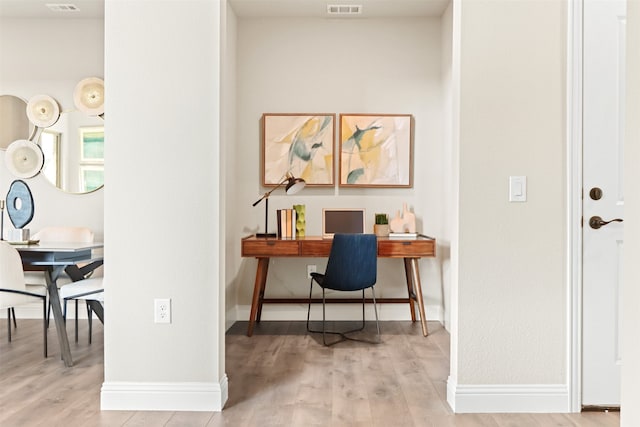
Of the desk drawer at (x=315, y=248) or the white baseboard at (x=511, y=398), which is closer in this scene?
the white baseboard at (x=511, y=398)

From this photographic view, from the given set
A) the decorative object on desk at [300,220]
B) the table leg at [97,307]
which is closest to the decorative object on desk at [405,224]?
the decorative object on desk at [300,220]

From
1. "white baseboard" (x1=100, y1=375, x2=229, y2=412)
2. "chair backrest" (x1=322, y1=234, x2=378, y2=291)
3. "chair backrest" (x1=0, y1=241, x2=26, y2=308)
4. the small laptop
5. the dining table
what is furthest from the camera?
the small laptop

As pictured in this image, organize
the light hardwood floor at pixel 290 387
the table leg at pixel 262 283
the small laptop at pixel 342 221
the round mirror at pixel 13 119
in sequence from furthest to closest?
the round mirror at pixel 13 119 < the small laptop at pixel 342 221 < the table leg at pixel 262 283 < the light hardwood floor at pixel 290 387

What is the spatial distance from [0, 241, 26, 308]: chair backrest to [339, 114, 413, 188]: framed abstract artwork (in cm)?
245

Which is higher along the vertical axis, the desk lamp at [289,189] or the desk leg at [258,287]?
the desk lamp at [289,189]

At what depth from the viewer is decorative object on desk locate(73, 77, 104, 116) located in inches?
177

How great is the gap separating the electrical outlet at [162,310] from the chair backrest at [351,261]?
4.55 ft

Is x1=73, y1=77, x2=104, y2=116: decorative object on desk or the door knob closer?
the door knob

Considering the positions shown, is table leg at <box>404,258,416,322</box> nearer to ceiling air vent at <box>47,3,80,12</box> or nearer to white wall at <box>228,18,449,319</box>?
white wall at <box>228,18,449,319</box>

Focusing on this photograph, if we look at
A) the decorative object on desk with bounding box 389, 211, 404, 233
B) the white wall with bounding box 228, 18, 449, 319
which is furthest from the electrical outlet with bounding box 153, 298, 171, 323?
the decorative object on desk with bounding box 389, 211, 404, 233

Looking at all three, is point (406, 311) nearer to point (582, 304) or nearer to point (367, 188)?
point (367, 188)

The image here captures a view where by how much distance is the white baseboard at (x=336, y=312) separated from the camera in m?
4.45

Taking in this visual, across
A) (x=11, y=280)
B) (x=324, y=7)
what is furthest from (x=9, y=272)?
(x=324, y=7)

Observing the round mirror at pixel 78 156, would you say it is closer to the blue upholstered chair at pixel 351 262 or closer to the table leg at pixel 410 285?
the blue upholstered chair at pixel 351 262
